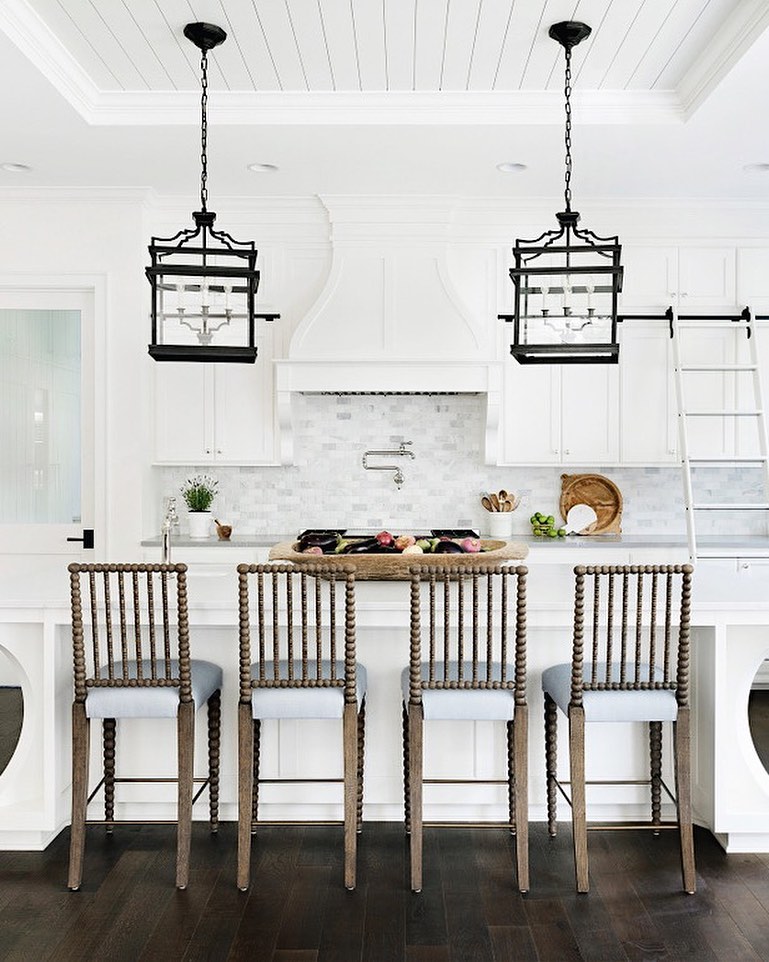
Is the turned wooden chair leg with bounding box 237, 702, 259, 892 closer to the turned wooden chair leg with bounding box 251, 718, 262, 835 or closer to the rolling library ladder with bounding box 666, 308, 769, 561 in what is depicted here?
Answer: the turned wooden chair leg with bounding box 251, 718, 262, 835

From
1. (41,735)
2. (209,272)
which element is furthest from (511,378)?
(41,735)

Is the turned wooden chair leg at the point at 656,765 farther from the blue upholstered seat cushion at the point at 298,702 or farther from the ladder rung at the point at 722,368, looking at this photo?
the ladder rung at the point at 722,368

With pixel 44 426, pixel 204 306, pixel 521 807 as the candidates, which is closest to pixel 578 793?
pixel 521 807

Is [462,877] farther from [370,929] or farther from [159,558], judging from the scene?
[159,558]

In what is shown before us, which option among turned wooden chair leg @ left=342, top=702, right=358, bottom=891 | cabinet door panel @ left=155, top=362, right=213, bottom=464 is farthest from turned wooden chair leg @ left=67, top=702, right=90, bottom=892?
cabinet door panel @ left=155, top=362, right=213, bottom=464

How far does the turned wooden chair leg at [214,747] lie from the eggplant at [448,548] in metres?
0.97

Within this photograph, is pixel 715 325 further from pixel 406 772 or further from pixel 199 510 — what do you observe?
pixel 406 772

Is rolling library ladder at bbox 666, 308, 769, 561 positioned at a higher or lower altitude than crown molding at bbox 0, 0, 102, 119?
lower

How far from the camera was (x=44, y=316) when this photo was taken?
5117mm

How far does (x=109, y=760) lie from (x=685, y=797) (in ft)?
6.44

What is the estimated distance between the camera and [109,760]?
128 inches

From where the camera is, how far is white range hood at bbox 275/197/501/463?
5023mm

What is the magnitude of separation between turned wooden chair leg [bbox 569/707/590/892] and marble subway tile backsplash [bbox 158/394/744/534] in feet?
8.71

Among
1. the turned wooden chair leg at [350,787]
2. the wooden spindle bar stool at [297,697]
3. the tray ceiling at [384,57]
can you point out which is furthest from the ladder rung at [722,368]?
the turned wooden chair leg at [350,787]
